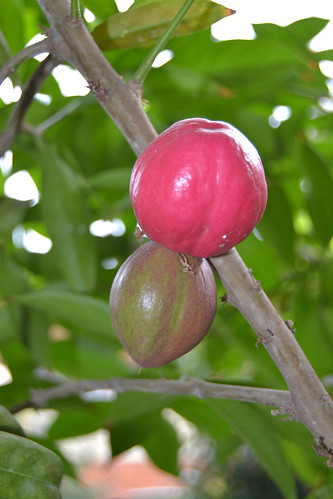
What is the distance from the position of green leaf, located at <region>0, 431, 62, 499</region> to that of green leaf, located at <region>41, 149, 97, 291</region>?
31 cm

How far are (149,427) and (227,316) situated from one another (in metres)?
0.16

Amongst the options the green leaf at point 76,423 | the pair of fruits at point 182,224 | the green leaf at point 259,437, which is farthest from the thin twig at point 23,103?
the green leaf at point 76,423

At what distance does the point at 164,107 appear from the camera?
0.75 metres

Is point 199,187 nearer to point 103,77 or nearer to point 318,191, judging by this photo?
point 103,77

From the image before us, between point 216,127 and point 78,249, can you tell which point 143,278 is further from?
point 78,249

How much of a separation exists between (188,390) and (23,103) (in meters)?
0.24

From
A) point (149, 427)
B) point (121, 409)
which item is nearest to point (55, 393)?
point (121, 409)

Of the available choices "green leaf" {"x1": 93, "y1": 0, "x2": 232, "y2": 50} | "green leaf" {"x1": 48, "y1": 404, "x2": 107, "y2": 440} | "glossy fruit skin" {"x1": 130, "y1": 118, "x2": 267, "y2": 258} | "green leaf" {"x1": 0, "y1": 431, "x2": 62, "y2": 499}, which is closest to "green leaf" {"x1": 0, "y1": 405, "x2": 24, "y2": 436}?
"green leaf" {"x1": 0, "y1": 431, "x2": 62, "y2": 499}

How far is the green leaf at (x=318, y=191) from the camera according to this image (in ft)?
2.33

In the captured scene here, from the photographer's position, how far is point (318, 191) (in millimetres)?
720

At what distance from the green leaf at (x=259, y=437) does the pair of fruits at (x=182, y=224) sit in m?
0.19

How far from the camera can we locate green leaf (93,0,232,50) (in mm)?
446

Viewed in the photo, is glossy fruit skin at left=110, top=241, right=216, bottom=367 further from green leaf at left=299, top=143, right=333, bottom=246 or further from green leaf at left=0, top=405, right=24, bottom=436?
green leaf at left=299, top=143, right=333, bottom=246

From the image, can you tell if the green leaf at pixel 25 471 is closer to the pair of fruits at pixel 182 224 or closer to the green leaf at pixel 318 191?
the pair of fruits at pixel 182 224
